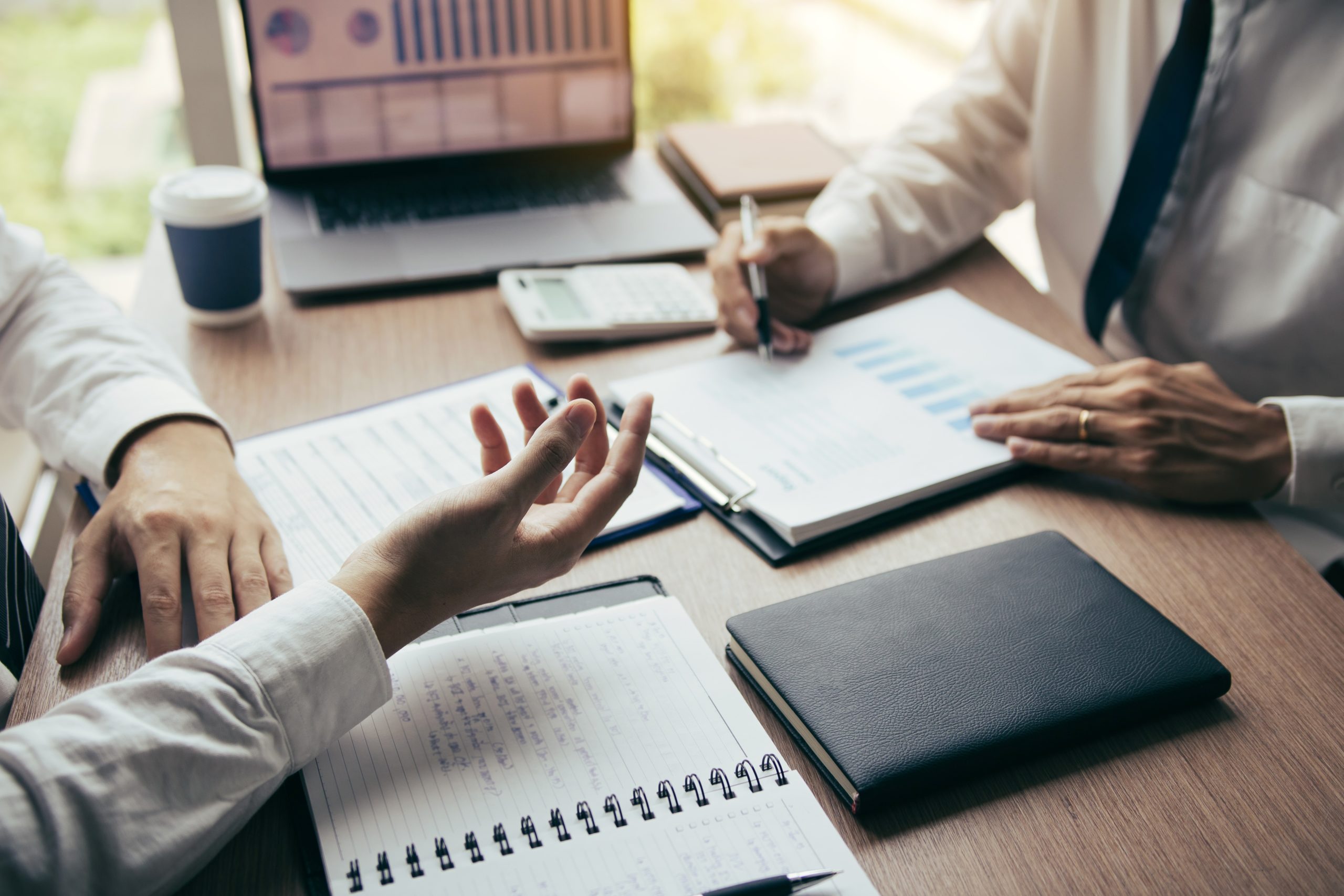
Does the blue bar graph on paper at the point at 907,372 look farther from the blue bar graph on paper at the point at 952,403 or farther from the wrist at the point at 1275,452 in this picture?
the wrist at the point at 1275,452

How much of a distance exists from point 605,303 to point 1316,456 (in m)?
0.65

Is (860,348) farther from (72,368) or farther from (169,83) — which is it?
(169,83)

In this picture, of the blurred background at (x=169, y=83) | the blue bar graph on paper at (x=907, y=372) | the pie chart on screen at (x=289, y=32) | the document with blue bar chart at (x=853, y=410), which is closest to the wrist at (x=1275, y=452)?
the document with blue bar chart at (x=853, y=410)

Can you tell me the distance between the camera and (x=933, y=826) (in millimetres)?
517

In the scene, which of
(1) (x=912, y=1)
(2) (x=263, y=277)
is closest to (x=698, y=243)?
(2) (x=263, y=277)

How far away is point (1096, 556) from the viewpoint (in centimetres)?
72

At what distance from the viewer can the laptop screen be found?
109cm

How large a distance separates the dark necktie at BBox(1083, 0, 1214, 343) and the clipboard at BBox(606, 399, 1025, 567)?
392 millimetres

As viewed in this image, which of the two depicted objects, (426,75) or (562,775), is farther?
(426,75)

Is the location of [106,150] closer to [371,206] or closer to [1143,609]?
[371,206]

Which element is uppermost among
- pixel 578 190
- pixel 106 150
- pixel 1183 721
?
pixel 578 190

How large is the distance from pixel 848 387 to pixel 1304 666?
0.41m

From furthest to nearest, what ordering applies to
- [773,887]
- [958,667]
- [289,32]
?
[289,32]
[958,667]
[773,887]

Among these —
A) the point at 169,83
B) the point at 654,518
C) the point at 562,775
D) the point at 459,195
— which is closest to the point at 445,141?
the point at 459,195
